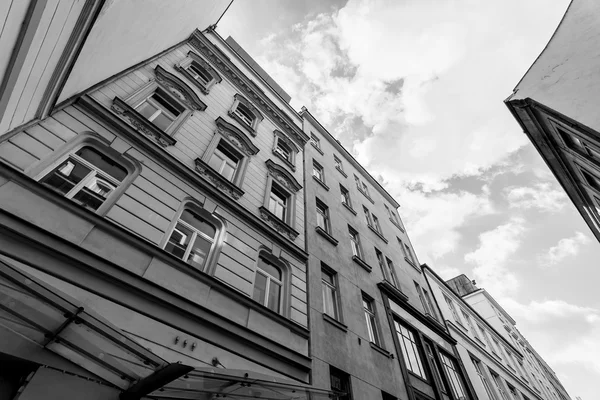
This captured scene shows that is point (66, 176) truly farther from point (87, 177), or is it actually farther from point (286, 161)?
point (286, 161)

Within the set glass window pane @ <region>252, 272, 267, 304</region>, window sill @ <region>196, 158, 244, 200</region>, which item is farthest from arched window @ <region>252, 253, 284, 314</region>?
window sill @ <region>196, 158, 244, 200</region>

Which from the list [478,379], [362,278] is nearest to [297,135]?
[362,278]

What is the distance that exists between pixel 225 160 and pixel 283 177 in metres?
2.90

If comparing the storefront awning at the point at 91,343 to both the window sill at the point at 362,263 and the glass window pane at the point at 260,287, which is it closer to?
the glass window pane at the point at 260,287

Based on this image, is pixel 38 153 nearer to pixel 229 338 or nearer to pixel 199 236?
pixel 199 236

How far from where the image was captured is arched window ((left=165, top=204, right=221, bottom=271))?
7457mm

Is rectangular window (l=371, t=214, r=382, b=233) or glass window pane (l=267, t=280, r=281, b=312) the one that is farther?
rectangular window (l=371, t=214, r=382, b=233)

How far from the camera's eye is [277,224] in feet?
35.4

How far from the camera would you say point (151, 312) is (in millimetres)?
5844

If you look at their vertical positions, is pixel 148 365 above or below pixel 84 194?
below

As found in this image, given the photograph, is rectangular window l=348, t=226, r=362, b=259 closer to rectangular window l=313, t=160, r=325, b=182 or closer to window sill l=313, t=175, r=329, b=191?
window sill l=313, t=175, r=329, b=191

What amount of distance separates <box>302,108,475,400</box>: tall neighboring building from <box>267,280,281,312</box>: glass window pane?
1199mm

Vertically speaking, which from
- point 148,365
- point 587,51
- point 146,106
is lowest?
point 148,365

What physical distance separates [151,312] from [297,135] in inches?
527
